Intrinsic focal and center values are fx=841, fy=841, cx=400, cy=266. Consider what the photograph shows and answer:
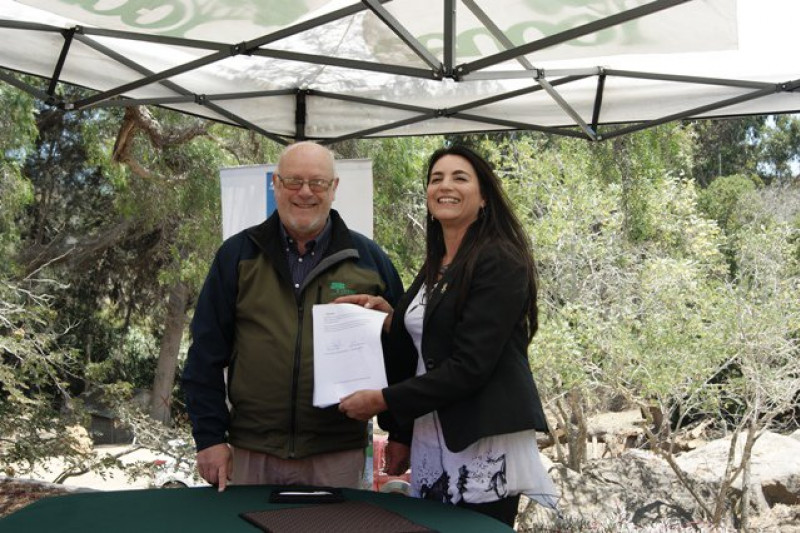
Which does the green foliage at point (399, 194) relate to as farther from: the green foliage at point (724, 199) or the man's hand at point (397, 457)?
the green foliage at point (724, 199)

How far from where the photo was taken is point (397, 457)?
256cm

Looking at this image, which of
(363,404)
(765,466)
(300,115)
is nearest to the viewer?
(363,404)

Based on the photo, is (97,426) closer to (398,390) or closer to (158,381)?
(158,381)

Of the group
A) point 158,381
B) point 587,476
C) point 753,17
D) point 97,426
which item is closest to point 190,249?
point 158,381

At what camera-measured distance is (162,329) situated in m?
15.2

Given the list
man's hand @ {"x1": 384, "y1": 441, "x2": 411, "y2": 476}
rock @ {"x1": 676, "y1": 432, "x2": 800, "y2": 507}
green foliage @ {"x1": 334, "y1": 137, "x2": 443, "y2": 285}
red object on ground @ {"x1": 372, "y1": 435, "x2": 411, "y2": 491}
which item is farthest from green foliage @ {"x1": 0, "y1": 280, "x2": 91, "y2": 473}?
rock @ {"x1": 676, "y1": 432, "x2": 800, "y2": 507}

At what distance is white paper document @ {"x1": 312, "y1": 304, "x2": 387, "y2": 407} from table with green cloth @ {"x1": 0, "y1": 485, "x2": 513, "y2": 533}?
284 millimetres

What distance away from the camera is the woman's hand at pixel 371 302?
2.52 meters

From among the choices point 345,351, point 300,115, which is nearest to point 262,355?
point 345,351

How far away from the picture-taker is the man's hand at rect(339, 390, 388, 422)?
2254 mm

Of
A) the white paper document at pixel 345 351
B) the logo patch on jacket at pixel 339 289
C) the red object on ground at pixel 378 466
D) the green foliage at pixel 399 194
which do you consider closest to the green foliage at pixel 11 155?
the green foliage at pixel 399 194

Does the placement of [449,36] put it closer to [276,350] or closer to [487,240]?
[487,240]

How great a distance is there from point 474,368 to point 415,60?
2.16 metres

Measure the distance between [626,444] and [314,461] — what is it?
31.9 ft
